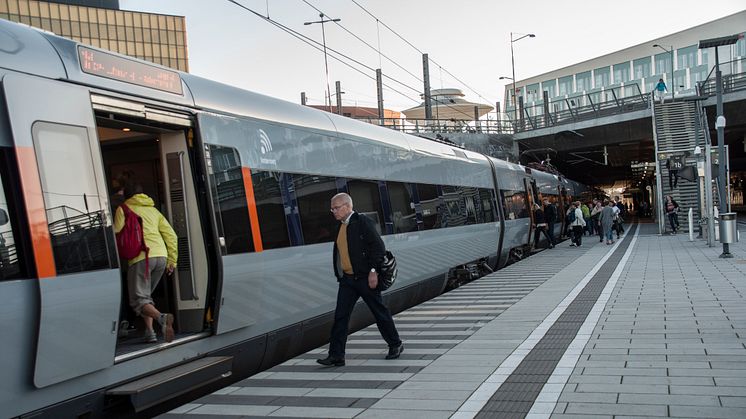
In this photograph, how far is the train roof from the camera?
4.78 meters

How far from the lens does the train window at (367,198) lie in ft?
31.0

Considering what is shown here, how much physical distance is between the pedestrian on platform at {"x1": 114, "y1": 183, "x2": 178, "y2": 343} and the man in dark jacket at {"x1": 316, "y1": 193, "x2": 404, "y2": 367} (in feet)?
5.00

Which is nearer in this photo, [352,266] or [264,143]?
[352,266]

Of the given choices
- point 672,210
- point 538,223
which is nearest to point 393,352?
point 538,223

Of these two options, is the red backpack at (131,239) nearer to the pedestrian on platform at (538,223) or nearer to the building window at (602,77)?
the pedestrian on platform at (538,223)

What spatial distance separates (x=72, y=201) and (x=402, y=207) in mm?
6817

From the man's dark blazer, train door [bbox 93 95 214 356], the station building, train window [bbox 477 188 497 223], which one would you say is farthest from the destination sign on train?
the station building

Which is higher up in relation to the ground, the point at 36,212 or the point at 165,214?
the point at 36,212

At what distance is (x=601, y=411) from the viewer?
4.79 meters

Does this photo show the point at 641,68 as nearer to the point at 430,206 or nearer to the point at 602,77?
the point at 602,77

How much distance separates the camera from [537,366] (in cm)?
629

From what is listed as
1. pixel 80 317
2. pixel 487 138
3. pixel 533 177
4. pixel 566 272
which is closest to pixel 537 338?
pixel 80 317

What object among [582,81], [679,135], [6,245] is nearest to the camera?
[6,245]

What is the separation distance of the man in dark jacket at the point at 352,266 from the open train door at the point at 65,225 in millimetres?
2200
